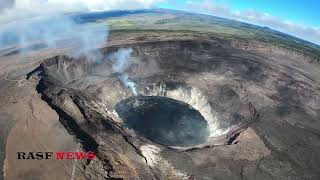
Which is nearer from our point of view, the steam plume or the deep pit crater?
the deep pit crater

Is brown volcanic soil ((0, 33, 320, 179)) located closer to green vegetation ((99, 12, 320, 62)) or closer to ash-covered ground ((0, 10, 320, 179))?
ash-covered ground ((0, 10, 320, 179))

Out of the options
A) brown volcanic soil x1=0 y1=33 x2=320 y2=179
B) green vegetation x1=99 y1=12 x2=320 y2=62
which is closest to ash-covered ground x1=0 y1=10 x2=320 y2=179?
brown volcanic soil x1=0 y1=33 x2=320 y2=179

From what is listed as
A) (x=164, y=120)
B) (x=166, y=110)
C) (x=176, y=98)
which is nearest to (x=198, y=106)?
(x=176, y=98)

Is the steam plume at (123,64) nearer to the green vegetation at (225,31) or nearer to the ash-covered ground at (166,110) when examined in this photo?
the ash-covered ground at (166,110)

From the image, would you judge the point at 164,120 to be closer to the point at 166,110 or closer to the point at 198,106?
the point at 166,110

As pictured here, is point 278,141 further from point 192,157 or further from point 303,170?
point 192,157

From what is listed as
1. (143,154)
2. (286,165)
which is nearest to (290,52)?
(286,165)
